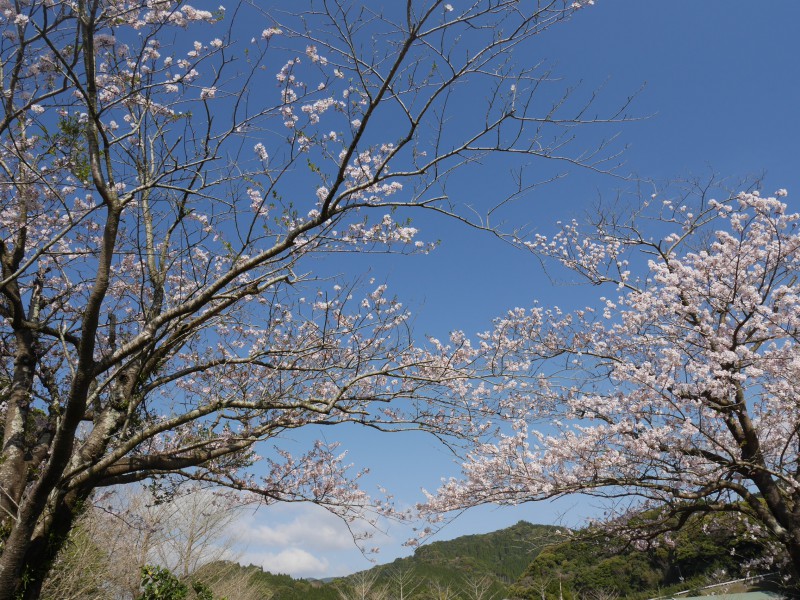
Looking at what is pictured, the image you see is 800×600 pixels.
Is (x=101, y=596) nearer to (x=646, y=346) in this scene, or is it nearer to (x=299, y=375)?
(x=299, y=375)

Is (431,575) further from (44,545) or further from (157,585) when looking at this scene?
(44,545)

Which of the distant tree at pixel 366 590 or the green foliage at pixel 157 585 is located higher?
the green foliage at pixel 157 585

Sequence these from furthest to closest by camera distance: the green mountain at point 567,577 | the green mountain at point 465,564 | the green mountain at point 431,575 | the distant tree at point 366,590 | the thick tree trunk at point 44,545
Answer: the green mountain at point 465,564 → the distant tree at point 366,590 → the green mountain at point 431,575 → the green mountain at point 567,577 → the thick tree trunk at point 44,545

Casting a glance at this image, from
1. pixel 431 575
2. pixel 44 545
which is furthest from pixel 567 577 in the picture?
pixel 44 545

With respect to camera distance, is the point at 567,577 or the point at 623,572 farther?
the point at 567,577

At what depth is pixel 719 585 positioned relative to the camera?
62.1 ft

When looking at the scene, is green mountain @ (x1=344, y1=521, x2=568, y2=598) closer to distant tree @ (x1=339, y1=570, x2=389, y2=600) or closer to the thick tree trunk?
distant tree @ (x1=339, y1=570, x2=389, y2=600)

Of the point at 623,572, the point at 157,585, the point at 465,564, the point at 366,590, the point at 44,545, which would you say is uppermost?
the point at 44,545

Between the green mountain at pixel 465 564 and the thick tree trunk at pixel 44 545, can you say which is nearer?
the thick tree trunk at pixel 44 545

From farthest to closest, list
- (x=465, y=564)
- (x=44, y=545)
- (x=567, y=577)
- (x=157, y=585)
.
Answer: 1. (x=465, y=564)
2. (x=567, y=577)
3. (x=157, y=585)
4. (x=44, y=545)

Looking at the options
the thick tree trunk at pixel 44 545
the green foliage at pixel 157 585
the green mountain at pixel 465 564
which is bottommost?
the green mountain at pixel 465 564

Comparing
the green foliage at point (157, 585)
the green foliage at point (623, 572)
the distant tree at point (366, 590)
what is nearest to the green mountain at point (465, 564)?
the distant tree at point (366, 590)

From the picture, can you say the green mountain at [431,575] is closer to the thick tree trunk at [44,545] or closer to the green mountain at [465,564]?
the green mountain at [465,564]

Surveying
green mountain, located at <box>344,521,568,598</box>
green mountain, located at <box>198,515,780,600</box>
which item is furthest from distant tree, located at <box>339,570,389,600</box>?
green mountain, located at <box>344,521,568,598</box>
